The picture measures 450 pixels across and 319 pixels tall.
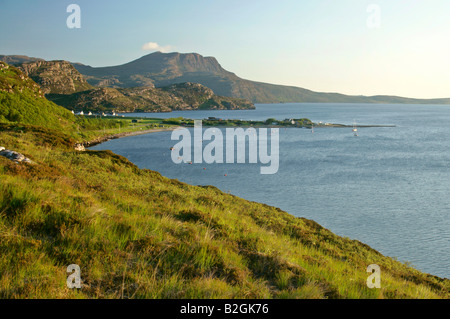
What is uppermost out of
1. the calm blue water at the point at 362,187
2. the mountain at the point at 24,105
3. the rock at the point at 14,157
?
the mountain at the point at 24,105

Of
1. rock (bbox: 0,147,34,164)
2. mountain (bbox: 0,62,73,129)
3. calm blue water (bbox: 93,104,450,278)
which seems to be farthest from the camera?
mountain (bbox: 0,62,73,129)

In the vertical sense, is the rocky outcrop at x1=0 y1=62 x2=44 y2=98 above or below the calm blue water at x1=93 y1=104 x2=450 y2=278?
above

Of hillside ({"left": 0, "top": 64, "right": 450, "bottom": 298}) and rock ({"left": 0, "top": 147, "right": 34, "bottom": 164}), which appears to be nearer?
hillside ({"left": 0, "top": 64, "right": 450, "bottom": 298})

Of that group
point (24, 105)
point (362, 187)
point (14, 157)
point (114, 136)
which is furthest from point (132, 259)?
point (114, 136)

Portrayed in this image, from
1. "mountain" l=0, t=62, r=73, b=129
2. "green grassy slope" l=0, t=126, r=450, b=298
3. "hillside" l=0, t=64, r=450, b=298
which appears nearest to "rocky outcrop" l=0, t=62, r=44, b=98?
"mountain" l=0, t=62, r=73, b=129

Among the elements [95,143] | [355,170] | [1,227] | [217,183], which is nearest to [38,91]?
[95,143]

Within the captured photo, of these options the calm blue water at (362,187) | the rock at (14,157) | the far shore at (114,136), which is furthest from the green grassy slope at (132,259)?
the far shore at (114,136)

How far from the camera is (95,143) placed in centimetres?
9775

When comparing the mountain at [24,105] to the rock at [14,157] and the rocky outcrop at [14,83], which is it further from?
the rock at [14,157]

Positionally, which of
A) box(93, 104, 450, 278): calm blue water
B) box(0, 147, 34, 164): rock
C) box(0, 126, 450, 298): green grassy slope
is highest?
box(0, 147, 34, 164): rock

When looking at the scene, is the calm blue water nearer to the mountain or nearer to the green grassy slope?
the mountain

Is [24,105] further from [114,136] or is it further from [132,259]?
[132,259]

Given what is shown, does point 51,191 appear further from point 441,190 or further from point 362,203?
point 441,190
